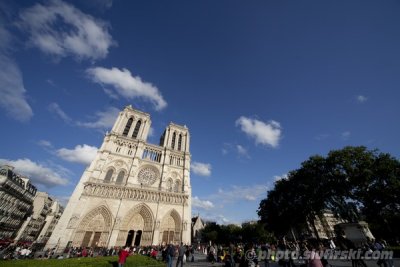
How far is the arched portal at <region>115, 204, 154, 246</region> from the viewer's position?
28747 millimetres

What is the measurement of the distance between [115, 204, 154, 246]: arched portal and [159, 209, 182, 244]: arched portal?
2357mm

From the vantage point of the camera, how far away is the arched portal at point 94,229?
25812mm

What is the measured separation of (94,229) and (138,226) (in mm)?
6503

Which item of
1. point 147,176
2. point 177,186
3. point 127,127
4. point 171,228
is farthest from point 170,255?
point 127,127

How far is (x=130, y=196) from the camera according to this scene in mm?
30297

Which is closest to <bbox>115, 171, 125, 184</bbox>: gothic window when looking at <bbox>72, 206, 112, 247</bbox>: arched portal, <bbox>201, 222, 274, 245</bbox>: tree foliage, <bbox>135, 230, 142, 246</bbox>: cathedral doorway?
<bbox>72, 206, 112, 247</bbox>: arched portal

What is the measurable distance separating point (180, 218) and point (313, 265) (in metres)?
30.7

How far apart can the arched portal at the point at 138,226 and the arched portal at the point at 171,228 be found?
236cm

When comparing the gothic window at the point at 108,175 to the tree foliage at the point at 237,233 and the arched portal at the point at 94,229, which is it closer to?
the arched portal at the point at 94,229

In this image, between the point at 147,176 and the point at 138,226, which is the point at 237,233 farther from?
the point at 147,176

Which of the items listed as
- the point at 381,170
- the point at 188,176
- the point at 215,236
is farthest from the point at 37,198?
the point at 381,170

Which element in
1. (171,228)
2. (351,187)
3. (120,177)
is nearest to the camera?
(351,187)

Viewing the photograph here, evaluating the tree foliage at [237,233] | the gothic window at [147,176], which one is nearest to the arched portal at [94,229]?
the gothic window at [147,176]

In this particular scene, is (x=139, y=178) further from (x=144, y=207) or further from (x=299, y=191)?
(x=299, y=191)
